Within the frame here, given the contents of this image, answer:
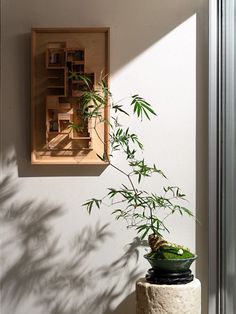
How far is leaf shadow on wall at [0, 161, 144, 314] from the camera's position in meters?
2.92

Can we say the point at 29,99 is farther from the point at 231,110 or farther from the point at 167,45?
the point at 231,110

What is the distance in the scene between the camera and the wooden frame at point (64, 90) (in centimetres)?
290

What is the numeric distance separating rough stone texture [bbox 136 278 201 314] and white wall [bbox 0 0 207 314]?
34 cm

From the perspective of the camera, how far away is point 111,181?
9.61 feet

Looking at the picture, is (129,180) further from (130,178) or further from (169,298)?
(169,298)

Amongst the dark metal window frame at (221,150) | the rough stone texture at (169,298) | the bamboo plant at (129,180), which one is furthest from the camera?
the bamboo plant at (129,180)

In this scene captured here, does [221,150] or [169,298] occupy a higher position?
[221,150]

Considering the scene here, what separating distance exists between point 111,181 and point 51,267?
58cm

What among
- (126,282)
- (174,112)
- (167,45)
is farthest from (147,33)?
(126,282)

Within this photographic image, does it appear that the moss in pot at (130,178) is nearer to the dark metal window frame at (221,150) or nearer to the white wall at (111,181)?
the white wall at (111,181)

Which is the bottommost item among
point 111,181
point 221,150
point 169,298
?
point 169,298

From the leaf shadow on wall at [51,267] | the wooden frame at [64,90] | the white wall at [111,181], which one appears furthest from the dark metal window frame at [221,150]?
the wooden frame at [64,90]

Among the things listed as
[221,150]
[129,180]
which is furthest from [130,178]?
[221,150]

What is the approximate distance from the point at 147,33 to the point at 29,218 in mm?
1215
